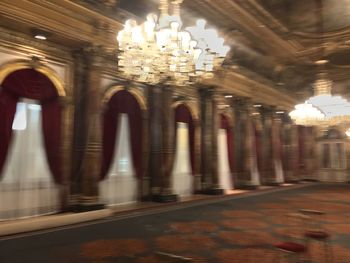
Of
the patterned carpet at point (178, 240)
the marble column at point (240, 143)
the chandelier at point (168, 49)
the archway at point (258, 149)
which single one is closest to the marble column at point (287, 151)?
the archway at point (258, 149)

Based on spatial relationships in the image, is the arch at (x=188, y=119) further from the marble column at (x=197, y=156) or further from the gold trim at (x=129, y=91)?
the gold trim at (x=129, y=91)

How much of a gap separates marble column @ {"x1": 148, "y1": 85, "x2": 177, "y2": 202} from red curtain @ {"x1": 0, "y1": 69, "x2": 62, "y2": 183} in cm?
249

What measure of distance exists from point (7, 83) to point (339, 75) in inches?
450

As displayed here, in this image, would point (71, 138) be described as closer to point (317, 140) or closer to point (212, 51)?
point (212, 51)

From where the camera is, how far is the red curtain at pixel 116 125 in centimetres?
647

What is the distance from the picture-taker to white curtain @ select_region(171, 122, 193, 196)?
28.0 ft

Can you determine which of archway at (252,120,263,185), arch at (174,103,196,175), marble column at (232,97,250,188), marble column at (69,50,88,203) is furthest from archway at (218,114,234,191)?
marble column at (69,50,88,203)

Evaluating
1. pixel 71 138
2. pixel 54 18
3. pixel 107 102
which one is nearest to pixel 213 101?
pixel 107 102

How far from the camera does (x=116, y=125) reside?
21.9 feet

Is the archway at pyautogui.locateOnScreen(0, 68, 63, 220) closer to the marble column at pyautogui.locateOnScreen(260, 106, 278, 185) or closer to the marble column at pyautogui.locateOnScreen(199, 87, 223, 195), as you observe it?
the marble column at pyautogui.locateOnScreen(199, 87, 223, 195)

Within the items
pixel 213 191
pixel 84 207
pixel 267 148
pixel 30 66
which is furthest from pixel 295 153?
pixel 30 66

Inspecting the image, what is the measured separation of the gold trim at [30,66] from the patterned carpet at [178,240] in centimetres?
246

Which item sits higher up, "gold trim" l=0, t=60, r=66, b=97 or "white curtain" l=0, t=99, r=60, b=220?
"gold trim" l=0, t=60, r=66, b=97

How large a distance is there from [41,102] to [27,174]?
122cm
